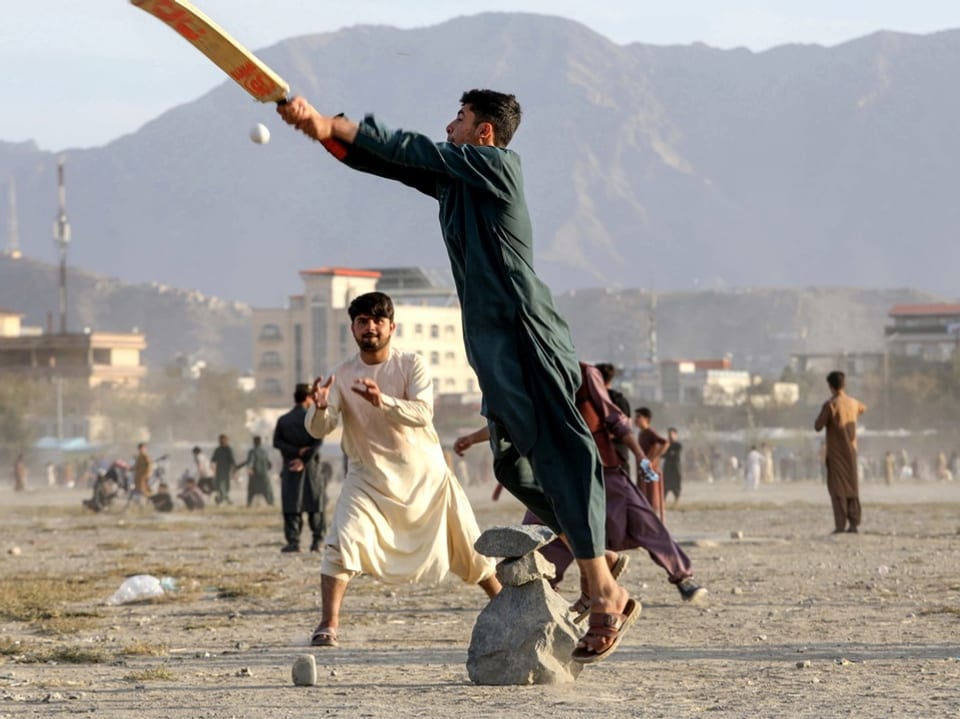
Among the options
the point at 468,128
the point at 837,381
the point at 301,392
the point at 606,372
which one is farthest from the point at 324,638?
the point at 837,381

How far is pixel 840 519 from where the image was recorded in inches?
750

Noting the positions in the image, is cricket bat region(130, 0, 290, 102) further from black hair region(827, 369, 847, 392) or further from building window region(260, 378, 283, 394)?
building window region(260, 378, 283, 394)

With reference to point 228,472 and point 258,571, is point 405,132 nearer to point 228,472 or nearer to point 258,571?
point 258,571

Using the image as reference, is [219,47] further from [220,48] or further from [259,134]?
[259,134]

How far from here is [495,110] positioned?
20.1 ft

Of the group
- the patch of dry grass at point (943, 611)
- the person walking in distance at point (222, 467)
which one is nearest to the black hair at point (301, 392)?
the patch of dry grass at point (943, 611)

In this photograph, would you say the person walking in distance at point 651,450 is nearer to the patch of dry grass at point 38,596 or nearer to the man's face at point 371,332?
the patch of dry grass at point 38,596

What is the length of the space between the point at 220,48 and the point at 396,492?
360cm

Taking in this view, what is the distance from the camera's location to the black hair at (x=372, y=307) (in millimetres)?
8383

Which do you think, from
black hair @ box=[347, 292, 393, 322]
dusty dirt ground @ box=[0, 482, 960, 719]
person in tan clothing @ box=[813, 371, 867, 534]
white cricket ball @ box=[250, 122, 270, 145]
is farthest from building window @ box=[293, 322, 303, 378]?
white cricket ball @ box=[250, 122, 270, 145]

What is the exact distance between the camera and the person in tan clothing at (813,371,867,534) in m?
18.2

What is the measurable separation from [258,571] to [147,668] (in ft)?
23.7

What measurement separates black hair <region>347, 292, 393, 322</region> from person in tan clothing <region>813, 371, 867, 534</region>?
32.7 feet

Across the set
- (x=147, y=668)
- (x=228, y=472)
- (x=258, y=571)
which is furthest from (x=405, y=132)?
(x=228, y=472)
